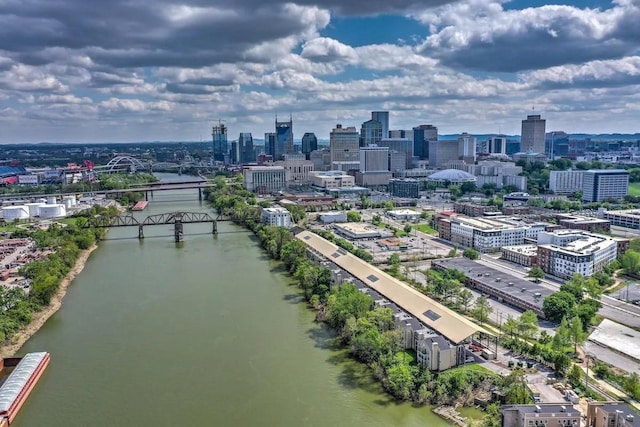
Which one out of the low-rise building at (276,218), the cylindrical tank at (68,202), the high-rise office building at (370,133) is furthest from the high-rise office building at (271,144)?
the low-rise building at (276,218)

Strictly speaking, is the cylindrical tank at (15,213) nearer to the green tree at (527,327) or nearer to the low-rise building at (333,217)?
the low-rise building at (333,217)

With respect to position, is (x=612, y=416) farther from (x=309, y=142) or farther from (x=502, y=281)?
(x=309, y=142)

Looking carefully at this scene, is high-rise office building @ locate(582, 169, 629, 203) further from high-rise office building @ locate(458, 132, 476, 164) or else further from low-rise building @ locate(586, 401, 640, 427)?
low-rise building @ locate(586, 401, 640, 427)

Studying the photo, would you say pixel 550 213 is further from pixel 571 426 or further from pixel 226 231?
pixel 571 426

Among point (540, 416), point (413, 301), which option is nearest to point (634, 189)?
point (413, 301)

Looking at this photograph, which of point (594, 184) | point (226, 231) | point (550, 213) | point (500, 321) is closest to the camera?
point (500, 321)

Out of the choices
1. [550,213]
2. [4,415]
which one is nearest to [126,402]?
[4,415]
